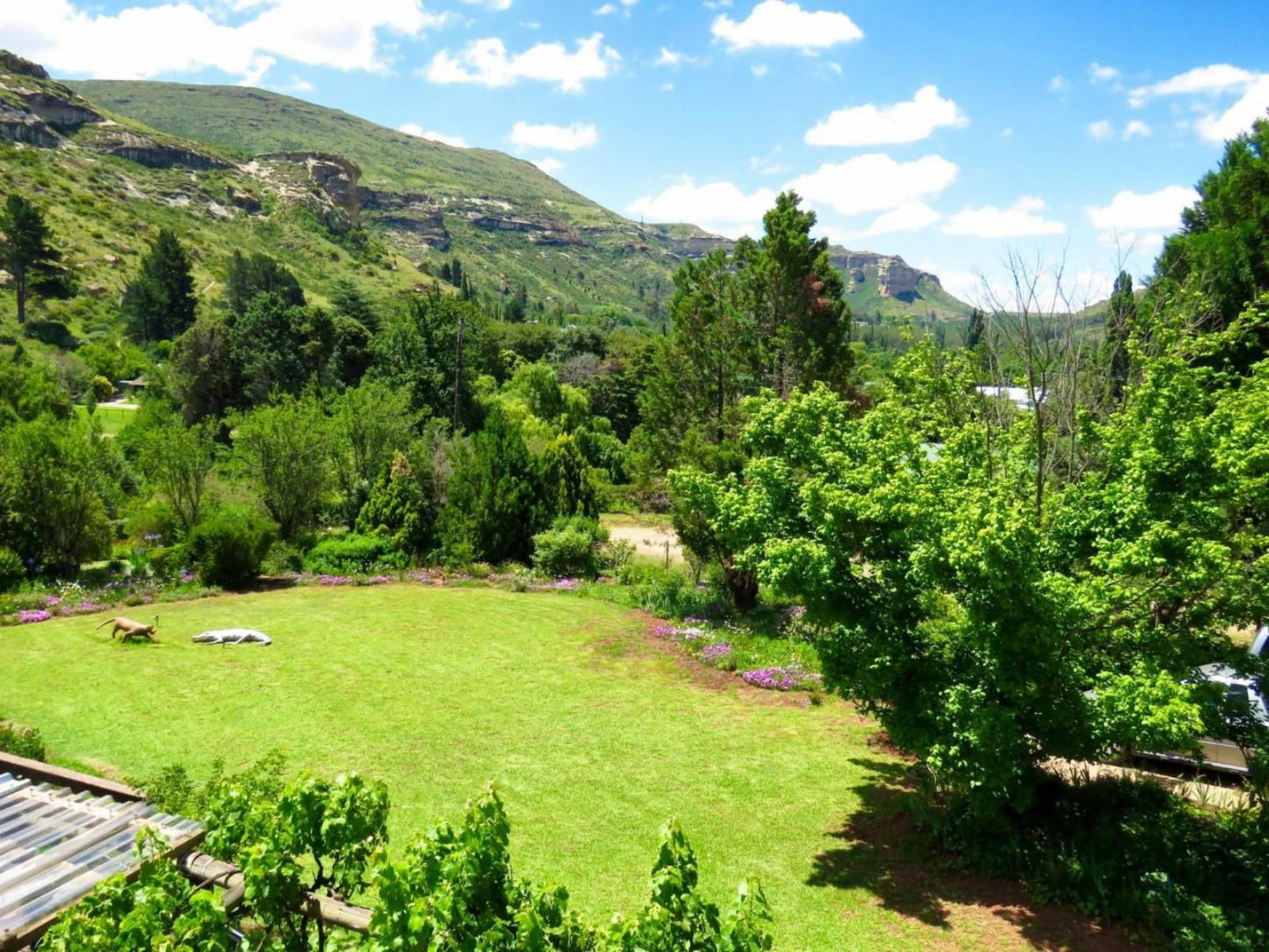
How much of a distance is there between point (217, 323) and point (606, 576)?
3619 centimetres

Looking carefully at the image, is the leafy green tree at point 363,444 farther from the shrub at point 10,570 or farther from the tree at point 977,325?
the tree at point 977,325

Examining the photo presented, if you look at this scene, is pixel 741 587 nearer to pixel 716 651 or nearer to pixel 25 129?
pixel 716 651

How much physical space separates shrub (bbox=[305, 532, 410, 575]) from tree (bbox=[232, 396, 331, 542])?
82.6 inches

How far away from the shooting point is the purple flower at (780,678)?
14406 millimetres

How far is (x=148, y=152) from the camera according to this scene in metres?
108

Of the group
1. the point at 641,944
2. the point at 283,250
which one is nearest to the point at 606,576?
the point at 641,944

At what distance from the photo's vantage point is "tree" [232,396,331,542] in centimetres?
2536

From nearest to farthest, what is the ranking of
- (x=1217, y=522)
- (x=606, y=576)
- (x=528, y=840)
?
(x=1217, y=522) → (x=528, y=840) → (x=606, y=576)

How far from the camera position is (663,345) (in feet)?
95.7

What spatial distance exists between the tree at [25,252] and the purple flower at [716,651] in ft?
239

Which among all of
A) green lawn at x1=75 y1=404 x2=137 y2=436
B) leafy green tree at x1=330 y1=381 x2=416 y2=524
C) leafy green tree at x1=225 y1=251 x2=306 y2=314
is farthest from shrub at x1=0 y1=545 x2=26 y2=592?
leafy green tree at x1=225 y1=251 x2=306 y2=314

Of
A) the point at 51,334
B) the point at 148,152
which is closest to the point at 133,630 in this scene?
the point at 51,334

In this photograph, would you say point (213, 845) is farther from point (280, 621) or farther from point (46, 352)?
point (46, 352)

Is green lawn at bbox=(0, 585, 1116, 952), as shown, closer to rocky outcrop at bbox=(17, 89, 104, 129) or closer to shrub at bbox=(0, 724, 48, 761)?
shrub at bbox=(0, 724, 48, 761)
